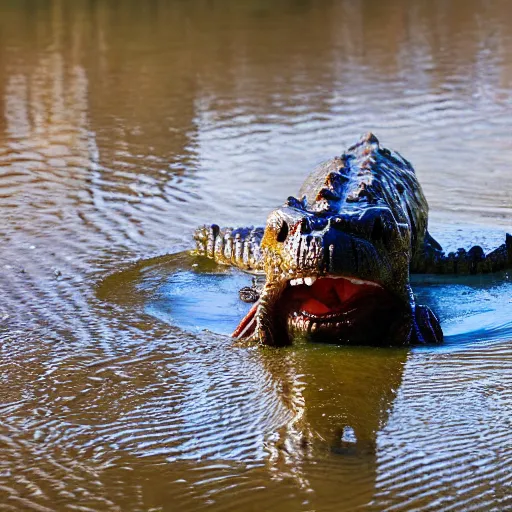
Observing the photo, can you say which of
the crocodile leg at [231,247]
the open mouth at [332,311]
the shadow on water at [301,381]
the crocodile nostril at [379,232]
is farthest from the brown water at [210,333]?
the crocodile nostril at [379,232]

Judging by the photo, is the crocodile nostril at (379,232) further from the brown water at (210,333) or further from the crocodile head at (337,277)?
the brown water at (210,333)

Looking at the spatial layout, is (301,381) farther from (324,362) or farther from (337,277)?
(337,277)

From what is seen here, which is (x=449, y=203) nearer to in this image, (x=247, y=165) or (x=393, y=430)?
(x=247, y=165)

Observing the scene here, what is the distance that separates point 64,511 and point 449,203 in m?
5.34

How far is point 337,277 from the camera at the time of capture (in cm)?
511

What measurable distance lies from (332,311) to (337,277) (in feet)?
1.02

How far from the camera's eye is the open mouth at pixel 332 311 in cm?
533

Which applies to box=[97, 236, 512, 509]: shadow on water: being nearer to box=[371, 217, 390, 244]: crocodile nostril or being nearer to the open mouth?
the open mouth

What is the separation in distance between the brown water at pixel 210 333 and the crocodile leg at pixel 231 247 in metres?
0.33

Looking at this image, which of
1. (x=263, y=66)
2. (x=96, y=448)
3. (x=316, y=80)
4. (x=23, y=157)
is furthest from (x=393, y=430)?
(x=263, y=66)

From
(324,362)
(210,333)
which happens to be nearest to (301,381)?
(324,362)

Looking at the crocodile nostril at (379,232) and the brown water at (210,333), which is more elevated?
the crocodile nostril at (379,232)

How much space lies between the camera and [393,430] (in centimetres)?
438

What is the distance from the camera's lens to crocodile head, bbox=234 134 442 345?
16.7 feet
